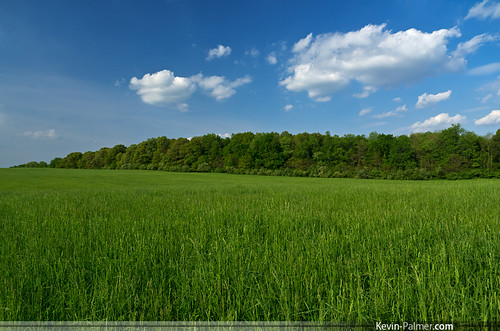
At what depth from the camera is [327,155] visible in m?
53.3

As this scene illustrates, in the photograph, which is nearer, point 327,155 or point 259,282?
point 259,282

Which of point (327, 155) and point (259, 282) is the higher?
point (327, 155)

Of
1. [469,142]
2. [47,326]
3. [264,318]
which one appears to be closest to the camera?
[47,326]

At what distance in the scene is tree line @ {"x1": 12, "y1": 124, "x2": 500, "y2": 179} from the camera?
146 feet

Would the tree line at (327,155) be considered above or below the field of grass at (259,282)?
above

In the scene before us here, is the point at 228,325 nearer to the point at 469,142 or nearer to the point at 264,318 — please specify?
the point at 264,318

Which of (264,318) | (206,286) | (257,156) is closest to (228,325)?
(264,318)

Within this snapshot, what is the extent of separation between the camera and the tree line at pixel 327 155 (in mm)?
44594

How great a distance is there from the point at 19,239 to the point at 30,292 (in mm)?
2675

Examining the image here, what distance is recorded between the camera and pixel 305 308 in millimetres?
1887

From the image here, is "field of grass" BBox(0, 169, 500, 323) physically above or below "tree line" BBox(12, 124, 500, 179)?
below

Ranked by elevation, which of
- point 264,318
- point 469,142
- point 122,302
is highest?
point 469,142

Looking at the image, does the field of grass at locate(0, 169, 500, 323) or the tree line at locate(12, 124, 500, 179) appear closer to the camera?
the field of grass at locate(0, 169, 500, 323)

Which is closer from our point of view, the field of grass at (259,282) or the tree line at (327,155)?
the field of grass at (259,282)
